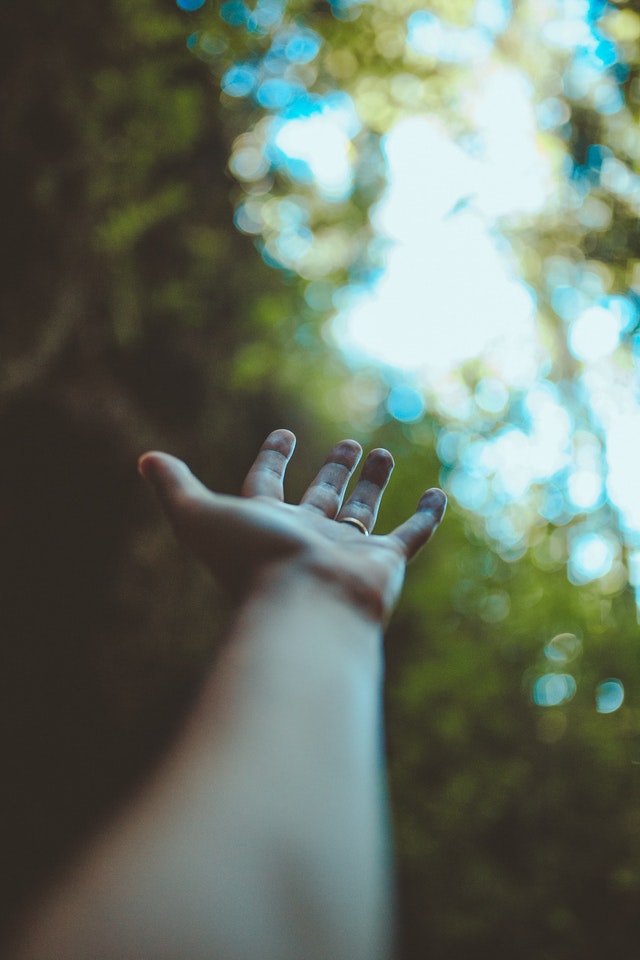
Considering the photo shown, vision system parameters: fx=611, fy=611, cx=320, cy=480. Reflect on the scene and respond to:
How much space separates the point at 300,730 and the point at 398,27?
4.29 meters

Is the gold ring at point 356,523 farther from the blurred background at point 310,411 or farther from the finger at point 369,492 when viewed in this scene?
the blurred background at point 310,411

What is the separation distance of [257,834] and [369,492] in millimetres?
886

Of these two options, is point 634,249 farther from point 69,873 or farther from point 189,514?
point 69,873

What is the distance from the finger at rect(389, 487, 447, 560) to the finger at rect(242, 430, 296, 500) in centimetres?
27

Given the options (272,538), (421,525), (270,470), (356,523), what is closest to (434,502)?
(421,525)

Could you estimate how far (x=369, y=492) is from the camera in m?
1.44

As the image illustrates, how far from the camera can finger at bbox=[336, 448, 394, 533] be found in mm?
1370

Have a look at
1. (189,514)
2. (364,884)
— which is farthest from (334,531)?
(364,884)

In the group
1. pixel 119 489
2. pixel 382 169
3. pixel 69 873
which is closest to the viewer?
pixel 69 873

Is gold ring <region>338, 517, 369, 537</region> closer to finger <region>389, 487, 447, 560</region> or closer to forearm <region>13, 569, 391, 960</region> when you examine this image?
finger <region>389, 487, 447, 560</region>

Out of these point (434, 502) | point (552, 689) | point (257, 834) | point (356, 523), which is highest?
point (434, 502)

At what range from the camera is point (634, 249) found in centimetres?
323

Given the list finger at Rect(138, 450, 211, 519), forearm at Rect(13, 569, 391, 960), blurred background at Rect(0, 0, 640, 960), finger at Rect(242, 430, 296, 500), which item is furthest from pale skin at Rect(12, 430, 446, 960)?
blurred background at Rect(0, 0, 640, 960)

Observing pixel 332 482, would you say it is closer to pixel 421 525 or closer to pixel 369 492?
pixel 369 492
